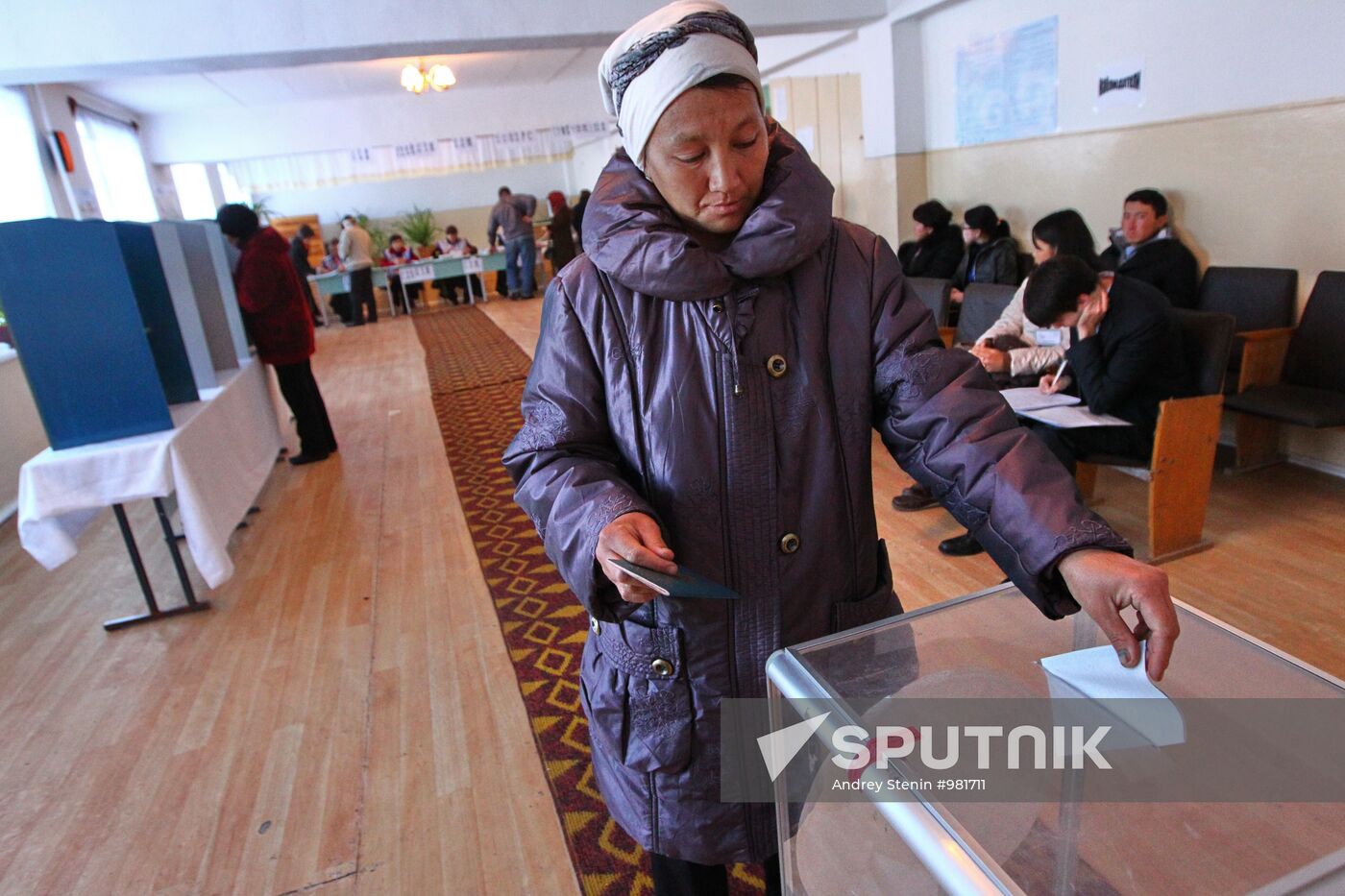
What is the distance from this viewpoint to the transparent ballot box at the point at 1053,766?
1.85 ft

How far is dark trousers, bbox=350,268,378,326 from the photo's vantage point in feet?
35.3

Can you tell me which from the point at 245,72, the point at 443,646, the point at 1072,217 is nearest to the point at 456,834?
the point at 443,646

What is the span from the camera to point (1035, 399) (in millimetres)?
2992

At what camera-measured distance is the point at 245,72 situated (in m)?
8.34

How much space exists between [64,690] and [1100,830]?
3.09 meters

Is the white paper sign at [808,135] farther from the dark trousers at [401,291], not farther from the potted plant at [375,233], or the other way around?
the potted plant at [375,233]

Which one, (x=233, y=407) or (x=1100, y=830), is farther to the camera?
(x=233, y=407)

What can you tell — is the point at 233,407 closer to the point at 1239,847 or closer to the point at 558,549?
the point at 558,549

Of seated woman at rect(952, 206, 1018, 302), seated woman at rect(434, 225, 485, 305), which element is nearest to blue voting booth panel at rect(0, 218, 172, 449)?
seated woman at rect(952, 206, 1018, 302)

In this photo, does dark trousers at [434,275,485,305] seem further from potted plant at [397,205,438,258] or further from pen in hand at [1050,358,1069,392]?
pen in hand at [1050,358,1069,392]

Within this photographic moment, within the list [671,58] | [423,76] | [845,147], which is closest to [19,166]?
[423,76]

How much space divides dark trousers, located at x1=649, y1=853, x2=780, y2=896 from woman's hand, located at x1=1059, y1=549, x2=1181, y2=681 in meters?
0.63

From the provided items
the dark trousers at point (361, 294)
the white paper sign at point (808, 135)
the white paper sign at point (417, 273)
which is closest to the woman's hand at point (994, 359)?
the white paper sign at point (808, 135)

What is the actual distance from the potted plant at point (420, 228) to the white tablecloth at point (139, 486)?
10.3 m
